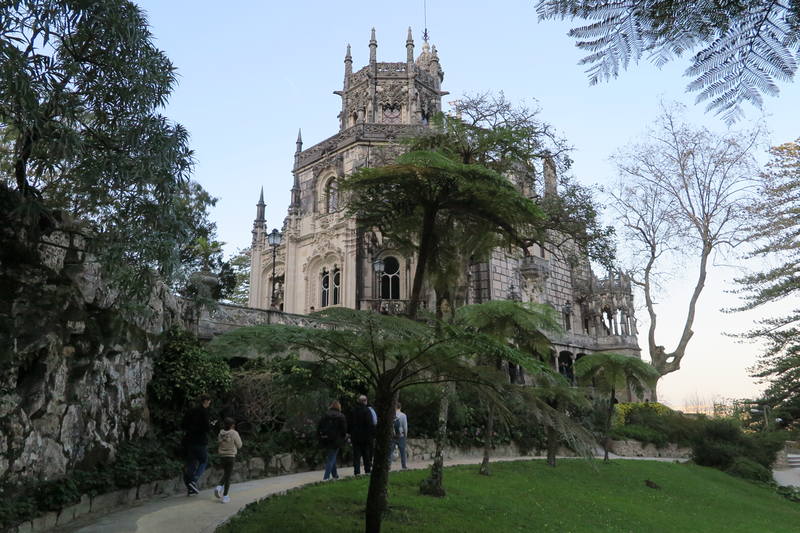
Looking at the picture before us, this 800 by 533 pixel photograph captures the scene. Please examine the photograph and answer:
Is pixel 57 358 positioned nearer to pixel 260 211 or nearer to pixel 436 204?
pixel 436 204

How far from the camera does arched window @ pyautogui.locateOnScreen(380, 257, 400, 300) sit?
99.0 ft

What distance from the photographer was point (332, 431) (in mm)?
11102

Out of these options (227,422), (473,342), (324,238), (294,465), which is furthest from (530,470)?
(324,238)

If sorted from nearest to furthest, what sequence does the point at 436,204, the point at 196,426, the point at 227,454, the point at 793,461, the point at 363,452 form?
the point at 436,204, the point at 227,454, the point at 196,426, the point at 363,452, the point at 793,461

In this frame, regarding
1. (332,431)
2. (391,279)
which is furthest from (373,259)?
(332,431)

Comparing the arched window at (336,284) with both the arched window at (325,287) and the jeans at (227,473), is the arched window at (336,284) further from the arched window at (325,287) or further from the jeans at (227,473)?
the jeans at (227,473)

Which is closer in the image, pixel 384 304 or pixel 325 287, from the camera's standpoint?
pixel 384 304

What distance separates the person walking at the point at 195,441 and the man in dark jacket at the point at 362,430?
3192 millimetres

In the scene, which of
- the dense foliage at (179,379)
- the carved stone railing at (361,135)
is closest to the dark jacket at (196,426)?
the dense foliage at (179,379)

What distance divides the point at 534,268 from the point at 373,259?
384 inches

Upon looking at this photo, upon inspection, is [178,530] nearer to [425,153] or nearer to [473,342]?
[473,342]

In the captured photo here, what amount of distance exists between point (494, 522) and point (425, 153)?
607cm

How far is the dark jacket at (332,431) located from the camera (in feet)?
36.4

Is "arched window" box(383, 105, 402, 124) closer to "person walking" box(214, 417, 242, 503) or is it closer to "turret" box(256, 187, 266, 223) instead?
"turret" box(256, 187, 266, 223)
